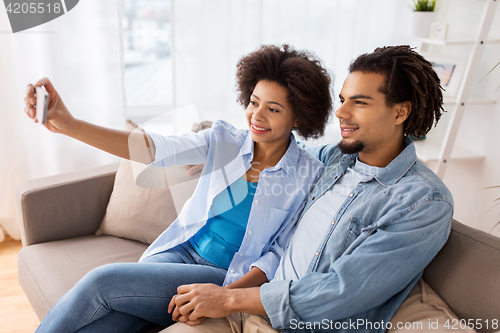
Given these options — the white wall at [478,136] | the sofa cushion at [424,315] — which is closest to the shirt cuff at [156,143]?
the sofa cushion at [424,315]

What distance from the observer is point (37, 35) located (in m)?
2.10

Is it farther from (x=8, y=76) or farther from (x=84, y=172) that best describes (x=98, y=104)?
(x=84, y=172)

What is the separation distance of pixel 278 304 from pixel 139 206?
2.74 feet

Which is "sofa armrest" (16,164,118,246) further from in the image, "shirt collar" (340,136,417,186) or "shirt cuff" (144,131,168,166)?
"shirt collar" (340,136,417,186)

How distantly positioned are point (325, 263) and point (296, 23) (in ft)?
6.14

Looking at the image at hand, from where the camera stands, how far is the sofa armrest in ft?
5.23

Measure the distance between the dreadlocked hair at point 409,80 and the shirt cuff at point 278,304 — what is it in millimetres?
613

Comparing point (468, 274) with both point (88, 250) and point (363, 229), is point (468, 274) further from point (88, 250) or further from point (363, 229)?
point (88, 250)

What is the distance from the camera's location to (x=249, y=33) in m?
2.50

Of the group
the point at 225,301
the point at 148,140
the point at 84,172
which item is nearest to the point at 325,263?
the point at 225,301

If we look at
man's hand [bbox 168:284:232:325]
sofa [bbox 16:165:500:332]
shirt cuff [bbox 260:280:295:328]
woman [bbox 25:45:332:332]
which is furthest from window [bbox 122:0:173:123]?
shirt cuff [bbox 260:280:295:328]

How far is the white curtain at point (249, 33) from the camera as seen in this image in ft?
7.84

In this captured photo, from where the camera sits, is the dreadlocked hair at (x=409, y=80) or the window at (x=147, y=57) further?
the window at (x=147, y=57)

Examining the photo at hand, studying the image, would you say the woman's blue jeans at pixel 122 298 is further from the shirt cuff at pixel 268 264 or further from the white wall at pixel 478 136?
the white wall at pixel 478 136
